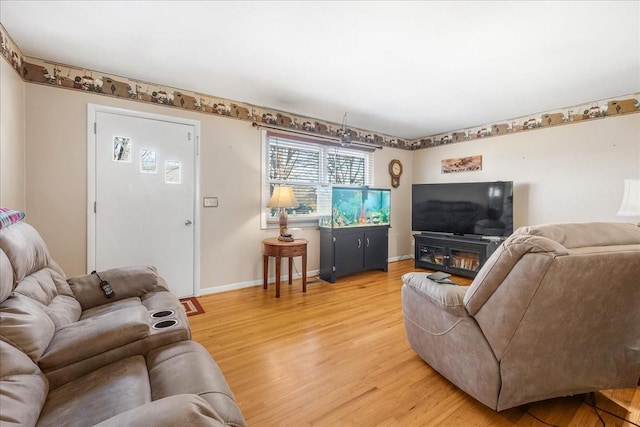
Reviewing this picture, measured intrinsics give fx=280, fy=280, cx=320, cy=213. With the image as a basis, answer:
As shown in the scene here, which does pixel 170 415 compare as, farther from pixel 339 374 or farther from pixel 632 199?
pixel 632 199

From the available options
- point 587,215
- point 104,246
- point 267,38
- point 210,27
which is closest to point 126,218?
point 104,246

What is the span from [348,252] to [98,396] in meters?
3.45

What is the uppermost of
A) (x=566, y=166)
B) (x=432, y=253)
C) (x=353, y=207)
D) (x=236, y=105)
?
(x=236, y=105)

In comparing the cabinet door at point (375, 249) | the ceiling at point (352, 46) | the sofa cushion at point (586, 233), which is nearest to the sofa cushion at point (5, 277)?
the ceiling at point (352, 46)

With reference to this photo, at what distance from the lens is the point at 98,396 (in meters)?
0.96

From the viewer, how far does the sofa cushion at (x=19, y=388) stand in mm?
781

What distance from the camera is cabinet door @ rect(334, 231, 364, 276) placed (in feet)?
13.4

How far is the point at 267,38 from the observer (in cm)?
219

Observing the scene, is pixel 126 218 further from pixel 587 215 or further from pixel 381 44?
pixel 587 215

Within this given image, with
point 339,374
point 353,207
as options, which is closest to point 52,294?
point 339,374

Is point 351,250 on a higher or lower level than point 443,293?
lower

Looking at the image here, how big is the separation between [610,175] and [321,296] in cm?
385

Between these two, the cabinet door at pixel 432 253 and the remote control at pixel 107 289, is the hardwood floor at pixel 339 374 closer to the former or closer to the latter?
the remote control at pixel 107 289

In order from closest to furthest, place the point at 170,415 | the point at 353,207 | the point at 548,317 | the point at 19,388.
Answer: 1. the point at 170,415
2. the point at 19,388
3. the point at 548,317
4. the point at 353,207
